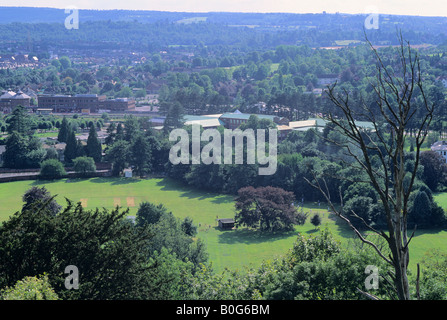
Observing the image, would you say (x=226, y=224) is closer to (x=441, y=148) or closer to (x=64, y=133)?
(x=441, y=148)

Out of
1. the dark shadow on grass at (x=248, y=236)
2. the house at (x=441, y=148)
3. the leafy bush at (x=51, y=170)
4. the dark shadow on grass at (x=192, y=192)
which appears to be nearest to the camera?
the dark shadow on grass at (x=248, y=236)

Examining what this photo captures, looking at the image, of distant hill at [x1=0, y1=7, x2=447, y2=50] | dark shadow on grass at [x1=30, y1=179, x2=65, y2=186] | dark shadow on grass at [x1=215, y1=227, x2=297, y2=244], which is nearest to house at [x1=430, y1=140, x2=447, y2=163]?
dark shadow on grass at [x1=215, y1=227, x2=297, y2=244]

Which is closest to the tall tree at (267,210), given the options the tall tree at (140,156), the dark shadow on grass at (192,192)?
the dark shadow on grass at (192,192)

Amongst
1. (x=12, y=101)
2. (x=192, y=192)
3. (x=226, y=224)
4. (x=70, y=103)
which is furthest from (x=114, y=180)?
(x=12, y=101)

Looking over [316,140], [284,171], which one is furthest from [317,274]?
[316,140]

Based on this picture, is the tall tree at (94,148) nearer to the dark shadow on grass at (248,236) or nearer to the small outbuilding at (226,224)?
the small outbuilding at (226,224)

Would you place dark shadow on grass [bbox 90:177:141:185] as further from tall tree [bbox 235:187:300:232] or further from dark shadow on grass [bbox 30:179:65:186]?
tall tree [bbox 235:187:300:232]

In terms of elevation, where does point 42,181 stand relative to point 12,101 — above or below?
below
